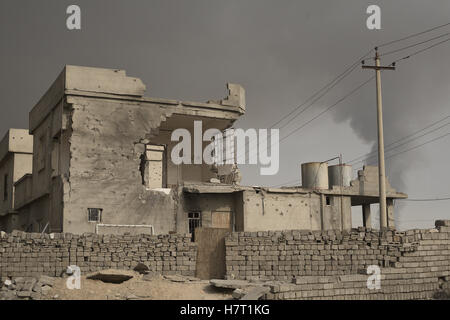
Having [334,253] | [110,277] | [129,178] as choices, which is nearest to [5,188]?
[129,178]

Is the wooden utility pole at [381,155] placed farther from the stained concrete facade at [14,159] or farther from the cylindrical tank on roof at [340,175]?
the stained concrete facade at [14,159]

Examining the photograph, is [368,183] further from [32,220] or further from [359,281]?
[32,220]

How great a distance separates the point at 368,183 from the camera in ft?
92.6

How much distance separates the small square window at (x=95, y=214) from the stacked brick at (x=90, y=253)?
15.3 ft

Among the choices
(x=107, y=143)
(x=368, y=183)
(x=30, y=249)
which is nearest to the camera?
(x=30, y=249)

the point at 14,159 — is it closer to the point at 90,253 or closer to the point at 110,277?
the point at 90,253

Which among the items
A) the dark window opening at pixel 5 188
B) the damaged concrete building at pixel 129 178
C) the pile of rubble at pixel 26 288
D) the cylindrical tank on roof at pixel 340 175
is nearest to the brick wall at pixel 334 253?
the pile of rubble at pixel 26 288

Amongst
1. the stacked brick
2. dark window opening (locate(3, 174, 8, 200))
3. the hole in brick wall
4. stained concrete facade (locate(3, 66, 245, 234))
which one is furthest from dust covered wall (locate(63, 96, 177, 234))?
dark window opening (locate(3, 174, 8, 200))

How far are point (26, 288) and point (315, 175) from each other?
1645cm

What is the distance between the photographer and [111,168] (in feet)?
71.6

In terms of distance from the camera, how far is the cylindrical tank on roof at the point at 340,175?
2819 centimetres
